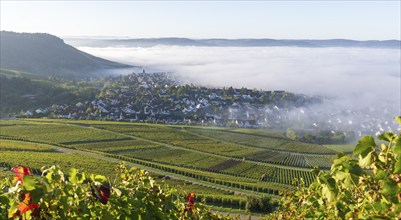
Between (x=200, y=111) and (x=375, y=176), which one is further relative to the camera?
(x=200, y=111)

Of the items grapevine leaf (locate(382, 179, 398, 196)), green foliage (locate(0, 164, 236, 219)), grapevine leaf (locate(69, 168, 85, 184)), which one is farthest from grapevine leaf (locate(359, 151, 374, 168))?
grapevine leaf (locate(69, 168, 85, 184))

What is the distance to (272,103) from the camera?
7495 inches

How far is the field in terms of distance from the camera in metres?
59.8

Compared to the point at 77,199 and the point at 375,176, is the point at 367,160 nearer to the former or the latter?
the point at 375,176

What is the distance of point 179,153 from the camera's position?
269ft

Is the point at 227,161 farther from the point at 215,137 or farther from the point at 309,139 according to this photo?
the point at 309,139

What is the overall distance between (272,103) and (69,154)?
13449 centimetres

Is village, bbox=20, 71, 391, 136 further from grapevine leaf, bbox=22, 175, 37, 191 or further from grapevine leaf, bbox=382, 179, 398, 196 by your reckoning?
grapevine leaf, bbox=382, 179, 398, 196

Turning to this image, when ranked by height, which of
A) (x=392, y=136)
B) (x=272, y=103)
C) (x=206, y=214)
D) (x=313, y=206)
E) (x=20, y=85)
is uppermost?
(x=392, y=136)

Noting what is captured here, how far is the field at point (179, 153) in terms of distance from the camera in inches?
2356

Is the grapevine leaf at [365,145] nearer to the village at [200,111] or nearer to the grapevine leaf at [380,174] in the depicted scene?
the grapevine leaf at [380,174]

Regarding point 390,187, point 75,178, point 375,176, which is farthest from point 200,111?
point 390,187

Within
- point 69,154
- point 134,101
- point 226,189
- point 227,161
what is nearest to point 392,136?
point 226,189

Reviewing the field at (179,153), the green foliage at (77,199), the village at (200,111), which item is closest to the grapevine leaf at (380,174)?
the green foliage at (77,199)
